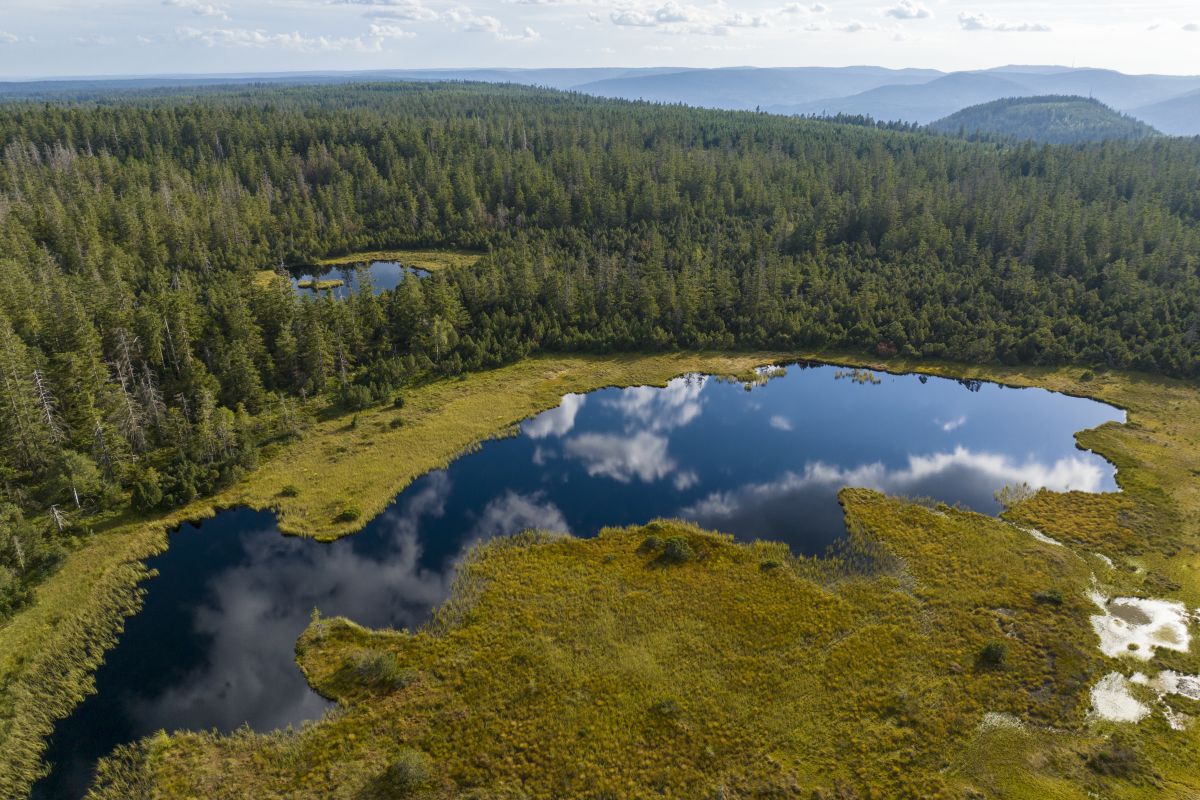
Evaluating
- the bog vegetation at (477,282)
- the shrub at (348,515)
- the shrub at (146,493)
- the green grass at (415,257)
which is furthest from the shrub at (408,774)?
the green grass at (415,257)

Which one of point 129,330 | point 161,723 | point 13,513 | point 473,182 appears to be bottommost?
point 161,723

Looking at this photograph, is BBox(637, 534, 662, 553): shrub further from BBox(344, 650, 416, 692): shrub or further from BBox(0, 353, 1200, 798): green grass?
BBox(344, 650, 416, 692): shrub

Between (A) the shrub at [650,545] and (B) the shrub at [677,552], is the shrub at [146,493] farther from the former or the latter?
(B) the shrub at [677,552]

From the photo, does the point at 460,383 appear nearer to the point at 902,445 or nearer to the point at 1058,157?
the point at 902,445

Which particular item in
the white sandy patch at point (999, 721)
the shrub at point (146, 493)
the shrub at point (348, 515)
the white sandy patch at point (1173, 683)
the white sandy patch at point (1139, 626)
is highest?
the shrub at point (146, 493)

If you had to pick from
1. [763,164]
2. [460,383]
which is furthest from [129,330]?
[763,164]

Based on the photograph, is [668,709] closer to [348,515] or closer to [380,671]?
[380,671]
